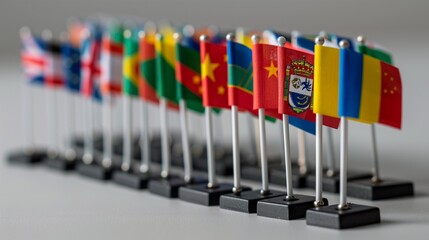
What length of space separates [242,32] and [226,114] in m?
3.22

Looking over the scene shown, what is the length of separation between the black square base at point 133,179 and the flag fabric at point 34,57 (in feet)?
5.12

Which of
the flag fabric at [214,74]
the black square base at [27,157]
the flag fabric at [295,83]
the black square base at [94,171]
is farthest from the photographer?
the black square base at [27,157]

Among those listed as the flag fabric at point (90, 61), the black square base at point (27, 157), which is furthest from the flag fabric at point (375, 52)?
the black square base at point (27, 157)

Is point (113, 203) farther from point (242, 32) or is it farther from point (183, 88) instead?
point (242, 32)

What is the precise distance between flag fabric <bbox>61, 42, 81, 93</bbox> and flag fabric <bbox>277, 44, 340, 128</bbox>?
9.84 feet

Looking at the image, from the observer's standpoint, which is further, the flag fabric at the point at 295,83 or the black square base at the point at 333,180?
the black square base at the point at 333,180

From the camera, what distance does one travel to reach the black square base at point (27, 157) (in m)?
7.56

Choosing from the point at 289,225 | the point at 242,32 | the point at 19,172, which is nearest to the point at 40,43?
the point at 19,172

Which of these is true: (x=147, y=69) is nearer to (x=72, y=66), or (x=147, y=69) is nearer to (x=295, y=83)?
(x=72, y=66)

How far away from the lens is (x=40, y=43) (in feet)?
24.2

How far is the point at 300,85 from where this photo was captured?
180 inches

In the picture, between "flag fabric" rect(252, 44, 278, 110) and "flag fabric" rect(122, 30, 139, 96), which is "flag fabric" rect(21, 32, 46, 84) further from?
"flag fabric" rect(252, 44, 278, 110)

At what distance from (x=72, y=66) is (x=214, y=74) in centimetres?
238

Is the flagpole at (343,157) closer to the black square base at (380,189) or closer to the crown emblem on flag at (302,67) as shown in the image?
the crown emblem on flag at (302,67)
